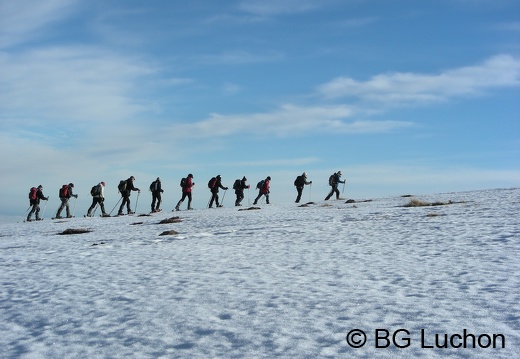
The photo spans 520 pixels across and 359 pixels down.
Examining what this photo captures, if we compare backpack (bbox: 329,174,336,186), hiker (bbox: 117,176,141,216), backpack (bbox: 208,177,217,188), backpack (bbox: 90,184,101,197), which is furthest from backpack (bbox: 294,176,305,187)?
backpack (bbox: 90,184,101,197)

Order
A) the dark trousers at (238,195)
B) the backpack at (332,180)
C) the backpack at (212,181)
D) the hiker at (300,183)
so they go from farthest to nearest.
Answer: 1. the dark trousers at (238,195)
2. the hiker at (300,183)
3. the backpack at (332,180)
4. the backpack at (212,181)

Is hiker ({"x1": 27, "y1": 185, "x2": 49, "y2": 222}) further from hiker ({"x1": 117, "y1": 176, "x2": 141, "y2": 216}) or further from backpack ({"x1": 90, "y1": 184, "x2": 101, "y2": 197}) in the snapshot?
hiker ({"x1": 117, "y1": 176, "x2": 141, "y2": 216})

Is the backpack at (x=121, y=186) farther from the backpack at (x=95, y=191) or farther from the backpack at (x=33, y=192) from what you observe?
the backpack at (x=33, y=192)

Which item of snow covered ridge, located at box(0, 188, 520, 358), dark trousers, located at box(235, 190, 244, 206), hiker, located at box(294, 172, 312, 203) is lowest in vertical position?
snow covered ridge, located at box(0, 188, 520, 358)

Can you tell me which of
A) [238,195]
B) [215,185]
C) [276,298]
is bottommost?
[276,298]

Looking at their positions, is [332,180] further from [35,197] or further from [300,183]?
[35,197]

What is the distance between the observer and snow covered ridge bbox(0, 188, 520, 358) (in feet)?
18.7

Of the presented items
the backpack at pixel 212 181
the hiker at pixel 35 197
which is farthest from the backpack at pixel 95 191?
the backpack at pixel 212 181

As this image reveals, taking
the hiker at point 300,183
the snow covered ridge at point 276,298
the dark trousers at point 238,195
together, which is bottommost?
the snow covered ridge at point 276,298

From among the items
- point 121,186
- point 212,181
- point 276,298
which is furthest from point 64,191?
point 276,298

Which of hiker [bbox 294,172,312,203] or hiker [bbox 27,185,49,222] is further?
hiker [bbox 294,172,312,203]

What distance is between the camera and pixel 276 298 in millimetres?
7496

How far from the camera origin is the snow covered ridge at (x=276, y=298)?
5703 mm

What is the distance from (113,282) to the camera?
9258 mm
